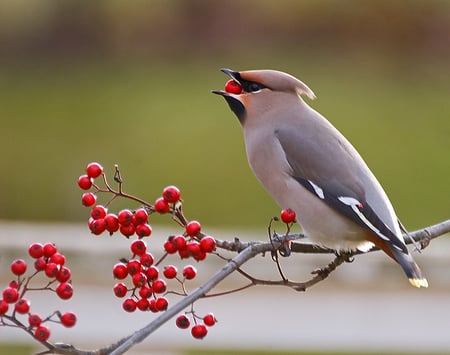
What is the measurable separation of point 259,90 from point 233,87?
70mm

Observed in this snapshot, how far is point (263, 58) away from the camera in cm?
1220

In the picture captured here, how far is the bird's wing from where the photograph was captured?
8.23 feet

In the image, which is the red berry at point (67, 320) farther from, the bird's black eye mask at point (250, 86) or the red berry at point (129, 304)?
the bird's black eye mask at point (250, 86)

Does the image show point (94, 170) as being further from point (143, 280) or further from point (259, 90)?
point (259, 90)

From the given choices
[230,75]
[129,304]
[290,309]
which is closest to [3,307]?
[129,304]

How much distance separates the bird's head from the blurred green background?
6.33 m

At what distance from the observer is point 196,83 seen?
487 inches

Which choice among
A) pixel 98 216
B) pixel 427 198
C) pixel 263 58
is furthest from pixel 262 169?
pixel 263 58

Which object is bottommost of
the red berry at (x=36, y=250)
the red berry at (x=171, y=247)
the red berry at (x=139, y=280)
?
the red berry at (x=139, y=280)

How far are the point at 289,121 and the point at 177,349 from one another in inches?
110

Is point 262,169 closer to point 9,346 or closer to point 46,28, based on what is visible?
point 9,346

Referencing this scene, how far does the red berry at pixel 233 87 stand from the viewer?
2.59 meters

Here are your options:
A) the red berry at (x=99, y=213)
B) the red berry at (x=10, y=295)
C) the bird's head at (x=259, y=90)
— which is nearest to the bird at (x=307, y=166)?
the bird's head at (x=259, y=90)

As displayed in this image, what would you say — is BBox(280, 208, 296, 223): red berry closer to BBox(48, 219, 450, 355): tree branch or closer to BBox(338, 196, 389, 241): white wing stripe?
BBox(48, 219, 450, 355): tree branch
